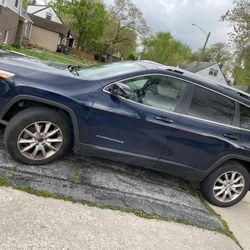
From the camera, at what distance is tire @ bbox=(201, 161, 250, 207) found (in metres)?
5.13

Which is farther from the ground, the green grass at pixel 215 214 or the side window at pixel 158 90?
the side window at pixel 158 90

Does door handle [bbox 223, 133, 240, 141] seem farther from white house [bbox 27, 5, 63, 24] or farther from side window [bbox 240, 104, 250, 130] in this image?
white house [bbox 27, 5, 63, 24]

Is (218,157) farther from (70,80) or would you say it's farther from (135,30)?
(135,30)

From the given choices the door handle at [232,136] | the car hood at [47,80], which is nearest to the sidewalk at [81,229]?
the car hood at [47,80]

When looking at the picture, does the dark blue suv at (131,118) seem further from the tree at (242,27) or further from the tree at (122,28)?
the tree at (122,28)

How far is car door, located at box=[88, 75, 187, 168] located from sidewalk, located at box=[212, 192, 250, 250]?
1.44 metres

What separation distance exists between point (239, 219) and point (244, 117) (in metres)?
1.56

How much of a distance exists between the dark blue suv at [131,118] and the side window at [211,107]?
14 millimetres

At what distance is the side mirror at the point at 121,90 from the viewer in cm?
434

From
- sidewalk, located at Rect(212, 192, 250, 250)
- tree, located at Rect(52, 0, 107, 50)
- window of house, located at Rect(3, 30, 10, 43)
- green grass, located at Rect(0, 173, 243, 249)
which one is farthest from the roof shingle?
green grass, located at Rect(0, 173, 243, 249)

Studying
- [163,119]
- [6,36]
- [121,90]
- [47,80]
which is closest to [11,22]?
[6,36]

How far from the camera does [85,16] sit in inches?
2285

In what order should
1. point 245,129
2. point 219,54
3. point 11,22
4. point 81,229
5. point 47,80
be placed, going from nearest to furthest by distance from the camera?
point 81,229
point 47,80
point 245,129
point 11,22
point 219,54

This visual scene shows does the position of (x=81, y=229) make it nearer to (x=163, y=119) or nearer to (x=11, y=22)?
(x=163, y=119)
